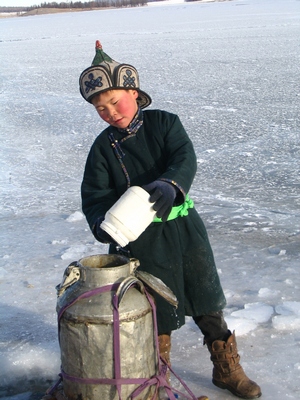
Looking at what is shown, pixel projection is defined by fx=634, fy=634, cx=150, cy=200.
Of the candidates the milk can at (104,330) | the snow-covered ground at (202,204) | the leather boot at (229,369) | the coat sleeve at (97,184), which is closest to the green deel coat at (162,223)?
the coat sleeve at (97,184)

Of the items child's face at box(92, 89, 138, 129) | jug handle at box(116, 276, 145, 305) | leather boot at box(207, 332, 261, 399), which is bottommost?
leather boot at box(207, 332, 261, 399)

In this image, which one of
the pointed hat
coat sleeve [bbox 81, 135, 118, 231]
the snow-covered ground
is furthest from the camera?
the snow-covered ground

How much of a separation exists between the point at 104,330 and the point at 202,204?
2.96 meters

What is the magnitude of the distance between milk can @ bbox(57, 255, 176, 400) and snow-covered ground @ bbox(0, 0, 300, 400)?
→ 55cm

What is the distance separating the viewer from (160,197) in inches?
79.8

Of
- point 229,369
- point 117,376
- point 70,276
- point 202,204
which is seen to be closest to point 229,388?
point 229,369

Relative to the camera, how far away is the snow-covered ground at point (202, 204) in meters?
2.75

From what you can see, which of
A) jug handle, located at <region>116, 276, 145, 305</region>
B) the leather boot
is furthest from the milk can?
the leather boot

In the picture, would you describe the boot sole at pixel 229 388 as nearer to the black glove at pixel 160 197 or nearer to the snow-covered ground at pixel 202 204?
the snow-covered ground at pixel 202 204

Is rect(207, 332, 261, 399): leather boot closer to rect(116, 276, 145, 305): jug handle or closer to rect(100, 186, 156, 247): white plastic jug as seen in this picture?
rect(116, 276, 145, 305): jug handle

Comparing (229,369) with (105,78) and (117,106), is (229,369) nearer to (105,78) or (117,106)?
(117,106)

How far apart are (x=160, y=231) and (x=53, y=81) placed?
10690 mm

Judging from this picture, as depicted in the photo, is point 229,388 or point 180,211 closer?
point 180,211

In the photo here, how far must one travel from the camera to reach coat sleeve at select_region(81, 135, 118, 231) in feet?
7.85
